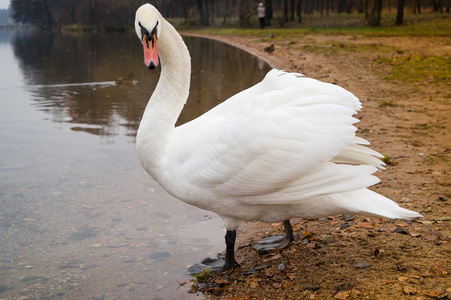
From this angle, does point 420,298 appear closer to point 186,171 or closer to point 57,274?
point 186,171

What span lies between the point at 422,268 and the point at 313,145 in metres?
1.08

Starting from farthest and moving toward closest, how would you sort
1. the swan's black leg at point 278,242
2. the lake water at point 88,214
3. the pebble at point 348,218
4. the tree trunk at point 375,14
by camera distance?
the tree trunk at point 375,14
the pebble at point 348,218
the swan's black leg at point 278,242
the lake water at point 88,214

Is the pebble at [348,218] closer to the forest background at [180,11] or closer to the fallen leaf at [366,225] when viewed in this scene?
the fallen leaf at [366,225]

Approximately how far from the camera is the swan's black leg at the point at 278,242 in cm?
404

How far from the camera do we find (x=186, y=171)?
3436 mm

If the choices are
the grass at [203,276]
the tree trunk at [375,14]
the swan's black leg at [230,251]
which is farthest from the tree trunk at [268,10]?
the grass at [203,276]

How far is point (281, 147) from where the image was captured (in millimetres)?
3148

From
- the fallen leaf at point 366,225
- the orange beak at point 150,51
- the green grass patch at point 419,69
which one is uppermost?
the orange beak at point 150,51

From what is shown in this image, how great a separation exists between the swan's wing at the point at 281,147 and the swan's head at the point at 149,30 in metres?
0.69

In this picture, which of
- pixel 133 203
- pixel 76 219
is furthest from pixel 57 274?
pixel 133 203

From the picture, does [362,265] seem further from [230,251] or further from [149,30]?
[149,30]

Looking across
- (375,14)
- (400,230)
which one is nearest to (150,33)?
(400,230)

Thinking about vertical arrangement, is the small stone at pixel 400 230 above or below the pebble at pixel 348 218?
above

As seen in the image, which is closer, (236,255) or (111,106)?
(236,255)
